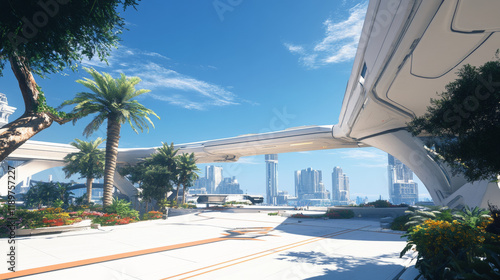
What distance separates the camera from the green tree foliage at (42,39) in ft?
25.8

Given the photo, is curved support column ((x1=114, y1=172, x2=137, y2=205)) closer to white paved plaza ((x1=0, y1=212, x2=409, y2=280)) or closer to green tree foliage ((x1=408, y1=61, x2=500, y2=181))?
white paved plaza ((x1=0, y1=212, x2=409, y2=280))

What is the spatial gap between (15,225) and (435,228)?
19325 millimetres

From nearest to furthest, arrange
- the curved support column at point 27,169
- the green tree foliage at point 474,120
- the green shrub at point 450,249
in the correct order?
the green shrub at point 450,249 < the green tree foliage at point 474,120 < the curved support column at point 27,169

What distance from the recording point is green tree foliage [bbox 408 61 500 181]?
6027 mm

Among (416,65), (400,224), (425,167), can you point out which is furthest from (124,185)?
(416,65)

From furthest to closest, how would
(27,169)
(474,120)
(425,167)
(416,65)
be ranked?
(27,169), (425,167), (416,65), (474,120)

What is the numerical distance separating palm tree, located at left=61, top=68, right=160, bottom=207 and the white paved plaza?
11707 mm

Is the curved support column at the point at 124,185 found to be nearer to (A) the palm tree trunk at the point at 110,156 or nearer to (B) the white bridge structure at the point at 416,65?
(A) the palm tree trunk at the point at 110,156

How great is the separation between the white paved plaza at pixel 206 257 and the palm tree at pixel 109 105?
11707 millimetres

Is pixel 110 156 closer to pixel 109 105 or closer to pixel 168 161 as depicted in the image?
pixel 109 105

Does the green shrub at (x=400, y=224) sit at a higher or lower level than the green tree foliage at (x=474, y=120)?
lower

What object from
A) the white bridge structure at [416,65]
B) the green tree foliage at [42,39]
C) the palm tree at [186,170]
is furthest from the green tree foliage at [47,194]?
the white bridge structure at [416,65]

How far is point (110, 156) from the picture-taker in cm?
2509

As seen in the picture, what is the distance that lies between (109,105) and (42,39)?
17.4 meters
